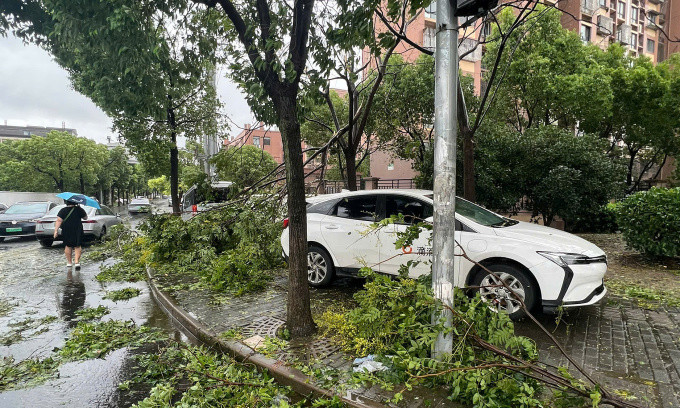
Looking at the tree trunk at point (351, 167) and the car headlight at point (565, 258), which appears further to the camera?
the tree trunk at point (351, 167)

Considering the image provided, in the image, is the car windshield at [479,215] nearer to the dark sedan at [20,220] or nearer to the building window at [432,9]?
the building window at [432,9]

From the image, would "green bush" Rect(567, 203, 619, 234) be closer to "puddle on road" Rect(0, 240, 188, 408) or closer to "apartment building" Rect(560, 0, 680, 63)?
"puddle on road" Rect(0, 240, 188, 408)

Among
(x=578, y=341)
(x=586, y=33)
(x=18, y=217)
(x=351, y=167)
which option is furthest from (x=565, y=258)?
(x=586, y=33)

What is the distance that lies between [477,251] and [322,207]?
2.69 metres

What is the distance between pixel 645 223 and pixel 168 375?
29.6 ft

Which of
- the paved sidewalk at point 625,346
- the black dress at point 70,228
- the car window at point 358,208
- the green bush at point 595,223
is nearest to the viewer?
the paved sidewalk at point 625,346

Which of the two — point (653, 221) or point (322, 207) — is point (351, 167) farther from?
point (653, 221)

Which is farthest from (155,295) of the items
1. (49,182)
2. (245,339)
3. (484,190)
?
(49,182)

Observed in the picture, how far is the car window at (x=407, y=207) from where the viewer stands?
5848 millimetres

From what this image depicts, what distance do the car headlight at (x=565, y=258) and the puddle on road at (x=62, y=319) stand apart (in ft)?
14.7

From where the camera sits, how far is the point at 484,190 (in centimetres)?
1227

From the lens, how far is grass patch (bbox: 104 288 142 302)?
6.84m

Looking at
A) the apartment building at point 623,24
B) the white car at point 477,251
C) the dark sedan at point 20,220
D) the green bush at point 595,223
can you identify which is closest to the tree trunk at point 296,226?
the white car at point 477,251

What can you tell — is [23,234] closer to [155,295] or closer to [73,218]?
[73,218]
